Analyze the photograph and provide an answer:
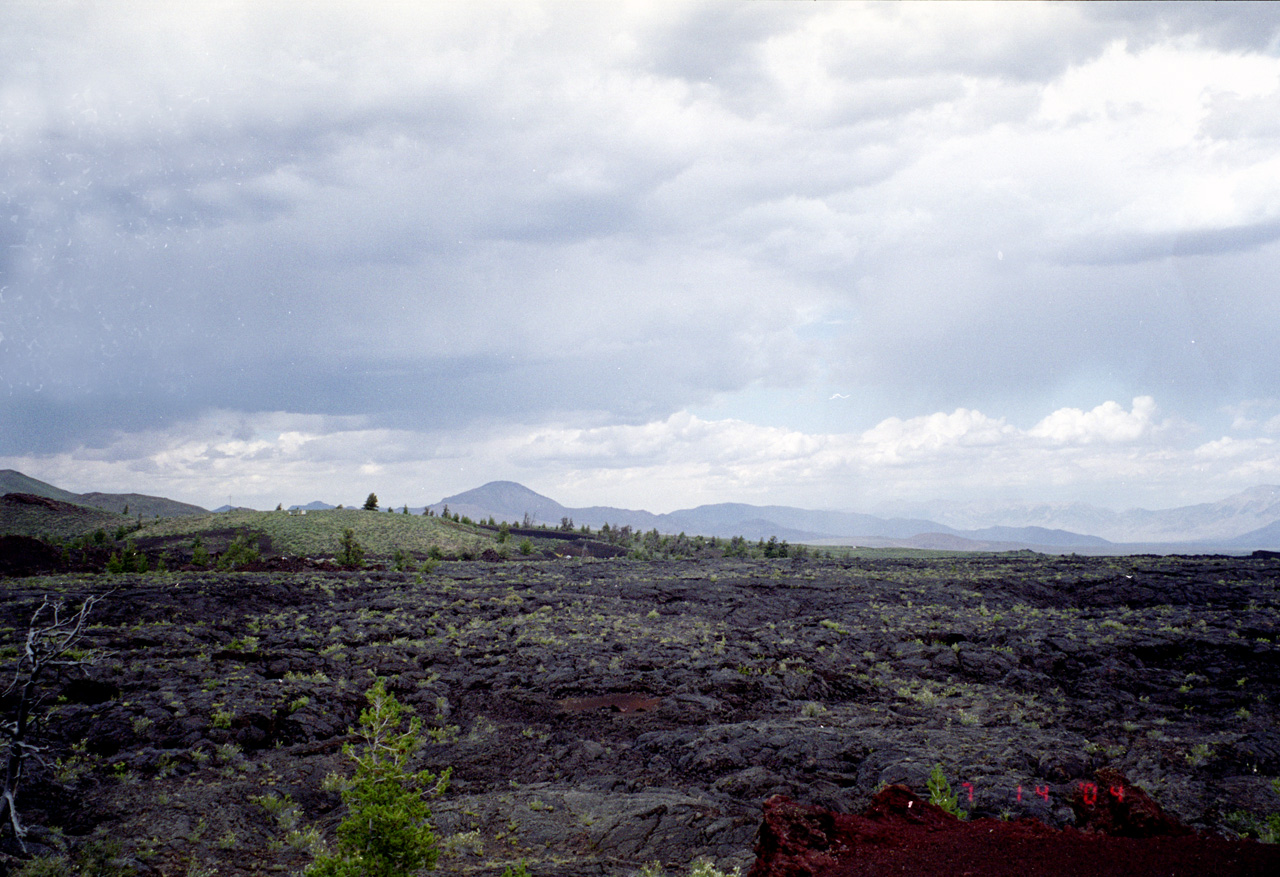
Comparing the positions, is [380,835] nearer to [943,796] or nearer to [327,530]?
[943,796]

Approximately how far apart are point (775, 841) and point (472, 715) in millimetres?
13999

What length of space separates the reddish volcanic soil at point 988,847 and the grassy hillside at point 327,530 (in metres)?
68.3

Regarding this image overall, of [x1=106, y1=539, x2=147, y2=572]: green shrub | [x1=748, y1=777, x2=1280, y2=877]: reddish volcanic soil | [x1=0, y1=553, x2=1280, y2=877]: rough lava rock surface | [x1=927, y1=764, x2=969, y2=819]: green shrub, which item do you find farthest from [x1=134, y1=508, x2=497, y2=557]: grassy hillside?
[x1=748, y1=777, x2=1280, y2=877]: reddish volcanic soil

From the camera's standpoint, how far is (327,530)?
8206cm

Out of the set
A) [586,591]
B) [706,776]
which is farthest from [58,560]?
[706,776]

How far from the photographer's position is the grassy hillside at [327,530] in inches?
2980

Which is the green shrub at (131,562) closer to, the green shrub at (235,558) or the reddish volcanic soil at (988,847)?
the green shrub at (235,558)

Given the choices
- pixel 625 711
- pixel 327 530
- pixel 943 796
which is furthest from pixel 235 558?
pixel 943 796

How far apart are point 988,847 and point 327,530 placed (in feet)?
275

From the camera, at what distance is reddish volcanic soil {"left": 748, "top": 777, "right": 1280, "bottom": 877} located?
8.61 m

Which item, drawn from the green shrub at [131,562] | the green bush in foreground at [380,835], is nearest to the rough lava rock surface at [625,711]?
the green bush in foreground at [380,835]

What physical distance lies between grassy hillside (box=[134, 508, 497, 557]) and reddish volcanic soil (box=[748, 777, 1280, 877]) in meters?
68.3

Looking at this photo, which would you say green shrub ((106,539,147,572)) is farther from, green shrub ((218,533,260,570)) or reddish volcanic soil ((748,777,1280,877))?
reddish volcanic soil ((748,777,1280,877))

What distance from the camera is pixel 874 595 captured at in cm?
4228
